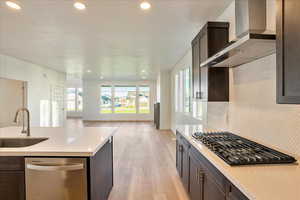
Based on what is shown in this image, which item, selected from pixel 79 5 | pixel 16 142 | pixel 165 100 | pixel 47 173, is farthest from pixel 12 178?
pixel 165 100

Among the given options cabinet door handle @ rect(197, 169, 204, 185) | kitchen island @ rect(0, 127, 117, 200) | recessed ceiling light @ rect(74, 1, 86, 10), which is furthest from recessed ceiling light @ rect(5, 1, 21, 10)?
cabinet door handle @ rect(197, 169, 204, 185)

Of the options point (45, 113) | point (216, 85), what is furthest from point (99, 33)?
point (45, 113)

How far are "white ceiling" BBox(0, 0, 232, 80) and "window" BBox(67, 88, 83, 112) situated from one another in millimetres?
8498

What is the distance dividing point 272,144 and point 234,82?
3.04ft

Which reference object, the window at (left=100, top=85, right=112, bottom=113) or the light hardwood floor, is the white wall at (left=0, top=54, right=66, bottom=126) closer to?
the window at (left=100, top=85, right=112, bottom=113)

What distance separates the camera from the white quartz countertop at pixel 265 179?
2.92 feet

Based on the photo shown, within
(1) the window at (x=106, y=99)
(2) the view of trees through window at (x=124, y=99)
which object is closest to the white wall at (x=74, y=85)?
(1) the window at (x=106, y=99)

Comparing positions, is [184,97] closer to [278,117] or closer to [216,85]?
[216,85]

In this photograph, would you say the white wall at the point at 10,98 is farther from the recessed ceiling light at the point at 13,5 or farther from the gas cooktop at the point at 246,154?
the gas cooktop at the point at 246,154

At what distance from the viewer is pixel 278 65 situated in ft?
3.89

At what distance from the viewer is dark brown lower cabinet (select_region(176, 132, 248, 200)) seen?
3.82 ft

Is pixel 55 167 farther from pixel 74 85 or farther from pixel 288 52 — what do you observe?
pixel 74 85

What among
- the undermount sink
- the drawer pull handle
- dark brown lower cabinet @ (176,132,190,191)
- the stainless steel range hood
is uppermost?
the stainless steel range hood

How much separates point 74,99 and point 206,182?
12.9 metres
